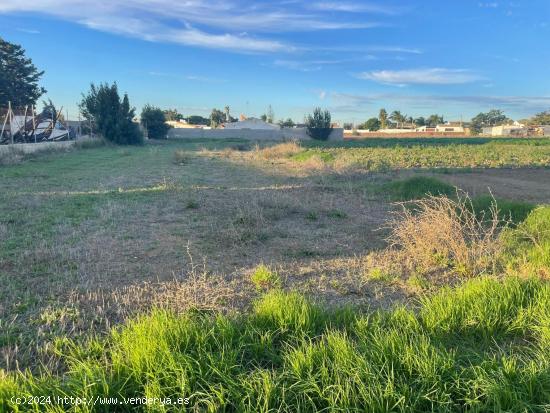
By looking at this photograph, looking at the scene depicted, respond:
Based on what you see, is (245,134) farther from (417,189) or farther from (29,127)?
(417,189)

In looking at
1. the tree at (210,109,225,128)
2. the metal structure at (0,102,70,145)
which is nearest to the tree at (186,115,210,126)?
the tree at (210,109,225,128)

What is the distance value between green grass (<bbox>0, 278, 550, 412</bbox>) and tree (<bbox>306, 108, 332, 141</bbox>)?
57172 millimetres

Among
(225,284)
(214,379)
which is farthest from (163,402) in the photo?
(225,284)

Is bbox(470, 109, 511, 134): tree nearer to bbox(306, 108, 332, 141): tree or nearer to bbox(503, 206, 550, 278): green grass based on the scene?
bbox(306, 108, 332, 141): tree

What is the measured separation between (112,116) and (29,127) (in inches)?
673

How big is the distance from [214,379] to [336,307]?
5.30 ft

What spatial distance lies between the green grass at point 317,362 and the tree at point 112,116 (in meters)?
44.5

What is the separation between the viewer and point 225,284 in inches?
196

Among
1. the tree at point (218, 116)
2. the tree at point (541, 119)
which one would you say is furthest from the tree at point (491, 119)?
the tree at point (218, 116)

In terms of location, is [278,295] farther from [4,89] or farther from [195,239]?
[4,89]

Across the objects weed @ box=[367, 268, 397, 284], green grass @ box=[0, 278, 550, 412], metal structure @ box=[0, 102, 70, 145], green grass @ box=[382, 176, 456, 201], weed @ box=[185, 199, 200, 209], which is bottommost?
weed @ box=[367, 268, 397, 284]

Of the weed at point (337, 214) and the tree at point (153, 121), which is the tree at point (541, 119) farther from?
the weed at point (337, 214)

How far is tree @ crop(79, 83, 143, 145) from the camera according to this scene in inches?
1754

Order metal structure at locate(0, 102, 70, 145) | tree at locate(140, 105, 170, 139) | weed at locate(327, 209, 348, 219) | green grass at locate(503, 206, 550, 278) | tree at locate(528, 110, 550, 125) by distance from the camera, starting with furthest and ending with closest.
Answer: tree at locate(528, 110, 550, 125) → tree at locate(140, 105, 170, 139) → metal structure at locate(0, 102, 70, 145) → weed at locate(327, 209, 348, 219) → green grass at locate(503, 206, 550, 278)
